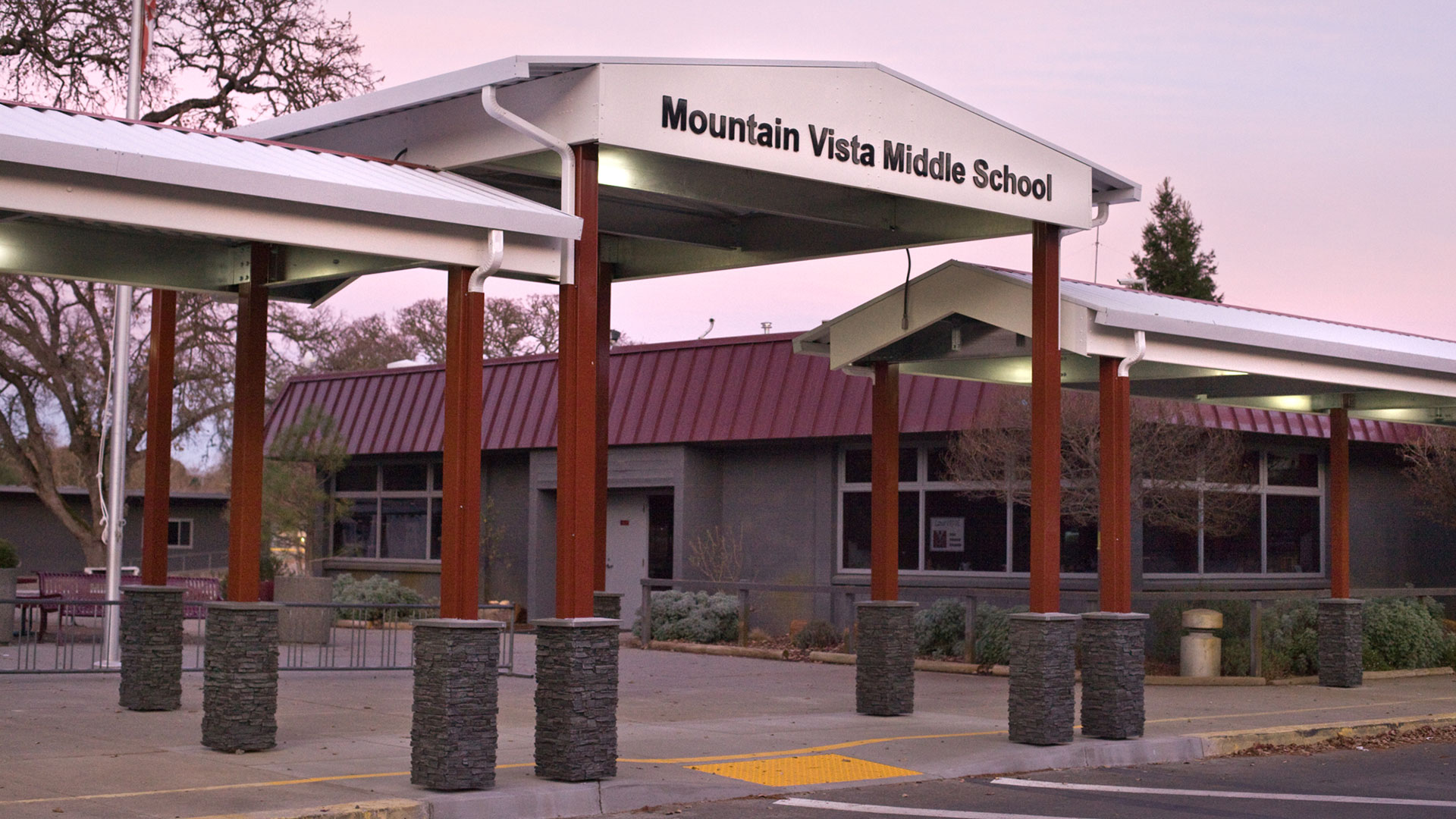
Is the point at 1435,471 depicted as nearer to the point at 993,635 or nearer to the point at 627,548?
the point at 993,635

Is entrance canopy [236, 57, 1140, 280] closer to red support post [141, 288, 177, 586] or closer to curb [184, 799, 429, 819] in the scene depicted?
red support post [141, 288, 177, 586]

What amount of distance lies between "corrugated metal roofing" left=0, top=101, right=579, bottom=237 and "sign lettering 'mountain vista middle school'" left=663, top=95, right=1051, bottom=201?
1.49 meters

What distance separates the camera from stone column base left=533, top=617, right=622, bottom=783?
1049cm

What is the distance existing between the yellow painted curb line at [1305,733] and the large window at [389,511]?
19.2 m

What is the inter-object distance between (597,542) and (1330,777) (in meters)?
7.58

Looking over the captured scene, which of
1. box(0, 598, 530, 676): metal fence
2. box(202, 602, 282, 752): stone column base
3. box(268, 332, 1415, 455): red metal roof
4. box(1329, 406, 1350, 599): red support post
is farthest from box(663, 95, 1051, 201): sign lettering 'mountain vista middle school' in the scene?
box(268, 332, 1415, 455): red metal roof

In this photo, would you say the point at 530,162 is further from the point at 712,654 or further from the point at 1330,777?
the point at 712,654

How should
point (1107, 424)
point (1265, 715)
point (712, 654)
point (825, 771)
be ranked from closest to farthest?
point (825, 771) < point (1107, 424) < point (1265, 715) < point (712, 654)

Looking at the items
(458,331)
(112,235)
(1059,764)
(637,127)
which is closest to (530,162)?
(637,127)

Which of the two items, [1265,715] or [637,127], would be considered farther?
[1265,715]

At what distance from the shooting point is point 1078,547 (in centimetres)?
2298

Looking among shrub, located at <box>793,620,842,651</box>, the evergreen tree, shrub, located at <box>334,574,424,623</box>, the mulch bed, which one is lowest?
the mulch bed

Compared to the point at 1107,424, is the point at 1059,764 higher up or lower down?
lower down

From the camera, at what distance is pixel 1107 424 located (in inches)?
565
